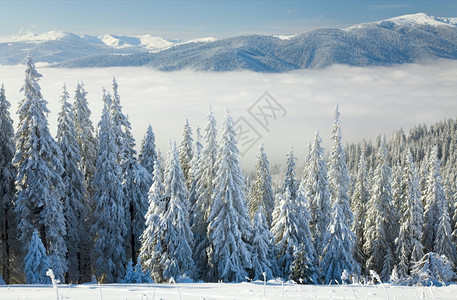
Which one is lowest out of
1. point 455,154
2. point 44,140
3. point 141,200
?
point 455,154

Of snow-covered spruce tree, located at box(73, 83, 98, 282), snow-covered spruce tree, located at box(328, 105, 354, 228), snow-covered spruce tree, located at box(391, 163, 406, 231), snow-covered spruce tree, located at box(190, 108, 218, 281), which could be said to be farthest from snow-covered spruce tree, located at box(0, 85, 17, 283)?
snow-covered spruce tree, located at box(391, 163, 406, 231)

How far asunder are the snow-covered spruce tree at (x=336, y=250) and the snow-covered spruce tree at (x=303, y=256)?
136 cm

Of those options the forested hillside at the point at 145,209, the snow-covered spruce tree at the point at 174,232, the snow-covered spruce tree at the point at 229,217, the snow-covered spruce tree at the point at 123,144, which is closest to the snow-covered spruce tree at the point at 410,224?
the forested hillside at the point at 145,209

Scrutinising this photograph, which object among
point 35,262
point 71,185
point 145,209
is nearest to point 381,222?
point 145,209

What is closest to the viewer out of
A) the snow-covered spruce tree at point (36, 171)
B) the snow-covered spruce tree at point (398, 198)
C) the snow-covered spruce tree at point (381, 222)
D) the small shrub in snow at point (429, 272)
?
the small shrub in snow at point (429, 272)

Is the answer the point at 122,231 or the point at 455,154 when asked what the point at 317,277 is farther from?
the point at 455,154

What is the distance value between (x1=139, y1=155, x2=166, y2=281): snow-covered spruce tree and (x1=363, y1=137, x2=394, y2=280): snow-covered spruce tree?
81.7 ft

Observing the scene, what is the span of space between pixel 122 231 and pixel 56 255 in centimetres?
646

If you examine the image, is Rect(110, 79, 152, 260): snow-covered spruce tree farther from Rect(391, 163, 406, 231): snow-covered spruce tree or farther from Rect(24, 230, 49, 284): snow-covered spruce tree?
Rect(391, 163, 406, 231): snow-covered spruce tree

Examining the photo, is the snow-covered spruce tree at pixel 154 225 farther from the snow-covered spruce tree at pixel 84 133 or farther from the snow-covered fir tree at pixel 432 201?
the snow-covered fir tree at pixel 432 201

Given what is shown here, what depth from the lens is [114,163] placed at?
1123 inches

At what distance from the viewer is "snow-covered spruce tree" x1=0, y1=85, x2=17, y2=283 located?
2670 centimetres

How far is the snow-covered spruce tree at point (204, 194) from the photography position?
92.7 feet

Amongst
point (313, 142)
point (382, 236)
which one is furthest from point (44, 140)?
point (382, 236)
